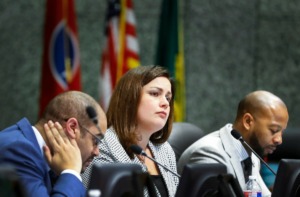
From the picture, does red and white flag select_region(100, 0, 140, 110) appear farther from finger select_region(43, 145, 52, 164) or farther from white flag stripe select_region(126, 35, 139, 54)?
finger select_region(43, 145, 52, 164)

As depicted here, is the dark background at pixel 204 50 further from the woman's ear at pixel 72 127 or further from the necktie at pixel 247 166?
the woman's ear at pixel 72 127

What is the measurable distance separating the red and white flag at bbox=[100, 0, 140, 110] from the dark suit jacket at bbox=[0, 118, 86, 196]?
3007 millimetres

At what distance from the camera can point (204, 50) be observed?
700 centimetres

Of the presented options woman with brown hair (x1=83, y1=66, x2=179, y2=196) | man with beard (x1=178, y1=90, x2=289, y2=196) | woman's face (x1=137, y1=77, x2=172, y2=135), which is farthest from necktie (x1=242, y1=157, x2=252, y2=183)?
woman's face (x1=137, y1=77, x2=172, y2=135)

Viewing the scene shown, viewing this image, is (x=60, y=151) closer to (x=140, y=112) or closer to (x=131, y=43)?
(x=140, y=112)

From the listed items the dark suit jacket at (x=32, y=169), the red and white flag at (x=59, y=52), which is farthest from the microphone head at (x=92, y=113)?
the red and white flag at (x=59, y=52)

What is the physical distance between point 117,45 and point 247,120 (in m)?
1.88

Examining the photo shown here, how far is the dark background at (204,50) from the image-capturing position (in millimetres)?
6625

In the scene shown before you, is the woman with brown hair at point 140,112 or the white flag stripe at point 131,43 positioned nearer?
the woman with brown hair at point 140,112

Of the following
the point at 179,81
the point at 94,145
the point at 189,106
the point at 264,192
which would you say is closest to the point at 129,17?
the point at 179,81

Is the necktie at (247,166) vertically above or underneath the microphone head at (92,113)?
underneath

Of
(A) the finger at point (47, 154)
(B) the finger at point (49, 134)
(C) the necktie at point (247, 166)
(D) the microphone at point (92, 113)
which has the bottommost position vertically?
(C) the necktie at point (247, 166)

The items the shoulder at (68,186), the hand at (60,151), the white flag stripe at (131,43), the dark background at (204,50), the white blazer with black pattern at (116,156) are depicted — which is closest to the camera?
the shoulder at (68,186)

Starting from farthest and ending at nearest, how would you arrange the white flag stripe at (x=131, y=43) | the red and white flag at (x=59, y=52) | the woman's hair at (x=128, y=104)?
the white flag stripe at (x=131, y=43)
the red and white flag at (x=59, y=52)
the woman's hair at (x=128, y=104)
